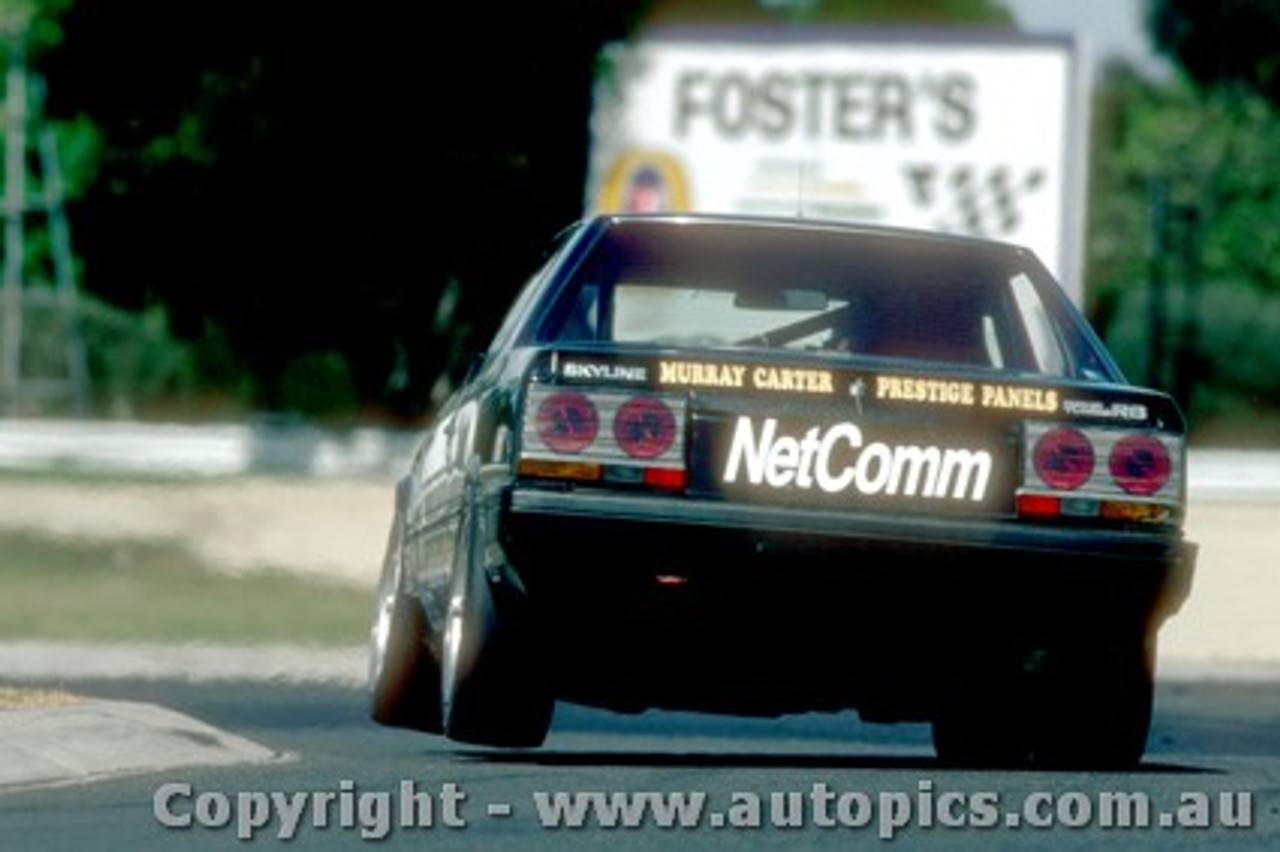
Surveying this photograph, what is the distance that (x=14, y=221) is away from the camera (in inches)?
1706

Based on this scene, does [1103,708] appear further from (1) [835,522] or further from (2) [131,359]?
(2) [131,359]

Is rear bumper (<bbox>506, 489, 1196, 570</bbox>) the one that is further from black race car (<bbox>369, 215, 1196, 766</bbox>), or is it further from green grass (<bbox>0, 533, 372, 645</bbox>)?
green grass (<bbox>0, 533, 372, 645</bbox>)

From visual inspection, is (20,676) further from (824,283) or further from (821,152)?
(821,152)

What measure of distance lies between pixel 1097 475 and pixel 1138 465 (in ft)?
0.40

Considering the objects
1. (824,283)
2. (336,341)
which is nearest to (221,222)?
(336,341)

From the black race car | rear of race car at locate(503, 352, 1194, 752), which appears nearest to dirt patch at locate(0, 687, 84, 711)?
the black race car

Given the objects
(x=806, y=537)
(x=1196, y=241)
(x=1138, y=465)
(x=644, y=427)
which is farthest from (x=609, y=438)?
(x=1196, y=241)

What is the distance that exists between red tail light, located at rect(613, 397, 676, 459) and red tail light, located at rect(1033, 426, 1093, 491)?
1000 mm

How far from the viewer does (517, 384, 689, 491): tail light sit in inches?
443

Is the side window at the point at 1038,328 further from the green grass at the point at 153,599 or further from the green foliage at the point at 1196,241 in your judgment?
the green foliage at the point at 1196,241

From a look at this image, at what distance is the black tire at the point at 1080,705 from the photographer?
11742 mm

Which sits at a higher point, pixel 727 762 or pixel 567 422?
pixel 567 422

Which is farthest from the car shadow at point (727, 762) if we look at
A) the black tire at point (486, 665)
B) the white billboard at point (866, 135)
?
the white billboard at point (866, 135)

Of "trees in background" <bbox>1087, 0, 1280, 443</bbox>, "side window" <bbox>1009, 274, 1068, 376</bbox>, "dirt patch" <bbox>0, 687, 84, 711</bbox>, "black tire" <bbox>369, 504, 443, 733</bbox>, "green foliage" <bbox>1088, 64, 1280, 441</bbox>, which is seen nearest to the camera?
"side window" <bbox>1009, 274, 1068, 376</bbox>
